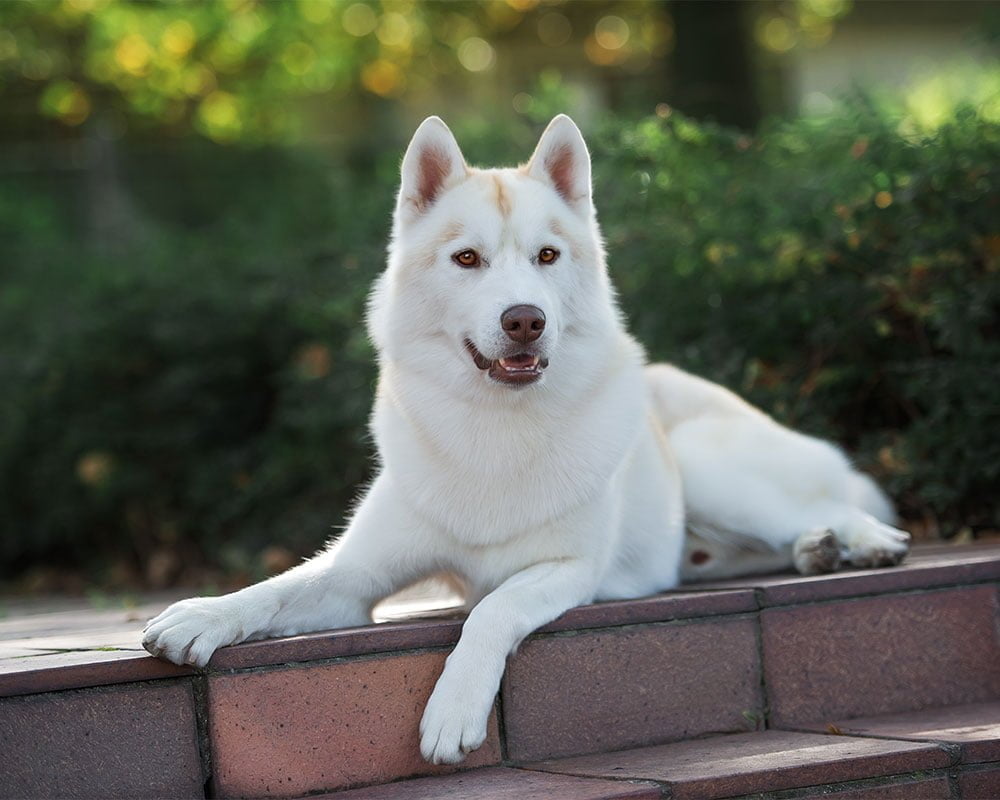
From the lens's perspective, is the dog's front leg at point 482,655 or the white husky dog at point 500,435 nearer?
Answer: the dog's front leg at point 482,655

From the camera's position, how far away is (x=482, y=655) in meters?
2.96

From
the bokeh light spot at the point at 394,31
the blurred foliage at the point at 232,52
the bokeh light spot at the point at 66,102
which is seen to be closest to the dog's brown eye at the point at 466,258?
the blurred foliage at the point at 232,52

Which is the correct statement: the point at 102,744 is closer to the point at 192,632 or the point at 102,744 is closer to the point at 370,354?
the point at 192,632

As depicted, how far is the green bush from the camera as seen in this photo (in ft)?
16.4

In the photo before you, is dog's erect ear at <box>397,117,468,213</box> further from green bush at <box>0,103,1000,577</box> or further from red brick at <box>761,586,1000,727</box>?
green bush at <box>0,103,1000,577</box>

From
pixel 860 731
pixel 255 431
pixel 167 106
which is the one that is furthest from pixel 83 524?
pixel 167 106

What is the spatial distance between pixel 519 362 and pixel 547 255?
353 mm

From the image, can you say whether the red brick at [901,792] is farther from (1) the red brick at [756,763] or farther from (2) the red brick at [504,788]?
(2) the red brick at [504,788]

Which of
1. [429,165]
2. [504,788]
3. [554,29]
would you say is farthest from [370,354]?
[554,29]

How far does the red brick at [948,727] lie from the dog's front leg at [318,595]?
114cm

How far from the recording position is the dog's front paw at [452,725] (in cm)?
287

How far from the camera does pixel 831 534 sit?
12.6 feet

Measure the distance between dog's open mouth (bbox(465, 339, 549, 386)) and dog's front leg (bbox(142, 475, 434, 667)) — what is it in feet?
1.40

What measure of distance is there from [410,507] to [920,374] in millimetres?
2511
